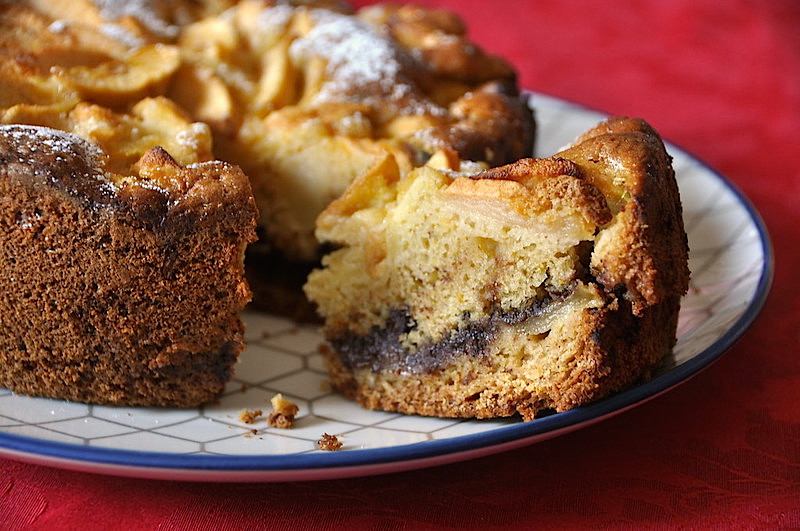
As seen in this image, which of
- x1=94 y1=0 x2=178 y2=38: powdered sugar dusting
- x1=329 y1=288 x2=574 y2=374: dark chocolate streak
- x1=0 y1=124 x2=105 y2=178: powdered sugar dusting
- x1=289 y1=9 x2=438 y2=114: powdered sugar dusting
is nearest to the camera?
x1=0 y1=124 x2=105 y2=178: powdered sugar dusting

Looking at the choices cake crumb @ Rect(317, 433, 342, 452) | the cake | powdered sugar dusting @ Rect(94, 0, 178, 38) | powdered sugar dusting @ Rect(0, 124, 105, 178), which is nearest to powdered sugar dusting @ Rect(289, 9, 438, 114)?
the cake

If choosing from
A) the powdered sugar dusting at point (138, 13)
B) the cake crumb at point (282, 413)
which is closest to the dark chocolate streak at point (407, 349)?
the cake crumb at point (282, 413)

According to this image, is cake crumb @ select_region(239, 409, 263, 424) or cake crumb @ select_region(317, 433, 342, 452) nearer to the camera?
cake crumb @ select_region(317, 433, 342, 452)

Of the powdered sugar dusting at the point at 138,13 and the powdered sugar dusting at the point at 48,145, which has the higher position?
the powdered sugar dusting at the point at 138,13

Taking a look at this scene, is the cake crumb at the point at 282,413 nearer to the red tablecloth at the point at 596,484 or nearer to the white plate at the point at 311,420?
the white plate at the point at 311,420

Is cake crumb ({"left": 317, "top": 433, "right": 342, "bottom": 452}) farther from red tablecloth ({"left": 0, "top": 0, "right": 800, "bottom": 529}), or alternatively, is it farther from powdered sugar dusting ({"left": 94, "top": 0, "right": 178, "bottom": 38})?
powdered sugar dusting ({"left": 94, "top": 0, "right": 178, "bottom": 38})

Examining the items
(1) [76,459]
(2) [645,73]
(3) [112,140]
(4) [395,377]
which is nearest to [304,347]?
(4) [395,377]

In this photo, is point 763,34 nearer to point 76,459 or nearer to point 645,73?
point 645,73
